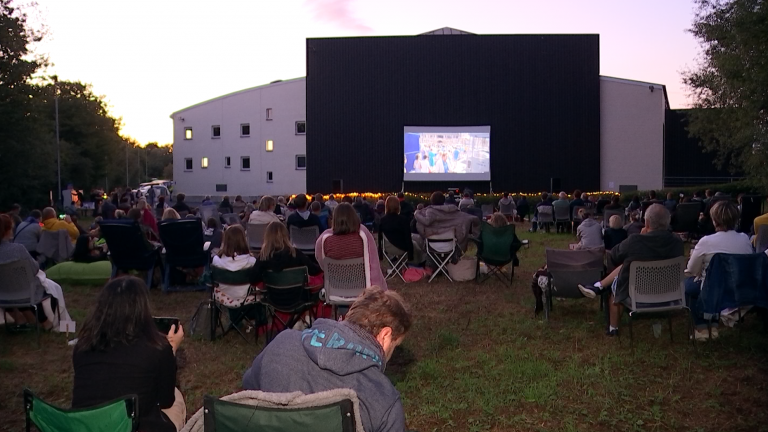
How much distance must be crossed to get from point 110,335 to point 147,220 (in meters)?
8.44

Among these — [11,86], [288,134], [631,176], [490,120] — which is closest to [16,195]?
[11,86]

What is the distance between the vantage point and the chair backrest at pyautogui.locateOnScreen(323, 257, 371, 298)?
613 centimetres

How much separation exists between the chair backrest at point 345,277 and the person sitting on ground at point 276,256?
0.23 m

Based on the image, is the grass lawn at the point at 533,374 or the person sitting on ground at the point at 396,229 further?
the person sitting on ground at the point at 396,229

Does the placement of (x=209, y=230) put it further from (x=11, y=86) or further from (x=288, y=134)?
(x=288, y=134)

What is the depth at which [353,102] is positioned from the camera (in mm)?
30609

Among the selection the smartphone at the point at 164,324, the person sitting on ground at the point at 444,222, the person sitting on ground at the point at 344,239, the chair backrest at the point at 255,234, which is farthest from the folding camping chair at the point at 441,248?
the smartphone at the point at 164,324

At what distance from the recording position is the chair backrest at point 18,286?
6309 millimetres

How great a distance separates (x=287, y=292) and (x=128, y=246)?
12.2ft

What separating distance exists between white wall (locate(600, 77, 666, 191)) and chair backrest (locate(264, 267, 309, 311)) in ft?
87.2

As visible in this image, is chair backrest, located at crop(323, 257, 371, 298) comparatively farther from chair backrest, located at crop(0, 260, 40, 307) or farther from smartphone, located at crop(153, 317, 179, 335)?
smartphone, located at crop(153, 317, 179, 335)

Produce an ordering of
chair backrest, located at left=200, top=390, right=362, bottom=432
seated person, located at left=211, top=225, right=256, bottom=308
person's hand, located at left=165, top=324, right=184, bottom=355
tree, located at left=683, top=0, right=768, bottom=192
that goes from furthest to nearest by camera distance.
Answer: tree, located at left=683, top=0, right=768, bottom=192, seated person, located at left=211, top=225, right=256, bottom=308, person's hand, located at left=165, top=324, right=184, bottom=355, chair backrest, located at left=200, top=390, right=362, bottom=432

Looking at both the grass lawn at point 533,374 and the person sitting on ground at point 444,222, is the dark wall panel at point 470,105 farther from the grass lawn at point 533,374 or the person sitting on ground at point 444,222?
the grass lawn at point 533,374

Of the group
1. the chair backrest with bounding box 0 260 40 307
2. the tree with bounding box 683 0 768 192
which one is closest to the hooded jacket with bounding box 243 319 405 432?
the chair backrest with bounding box 0 260 40 307
